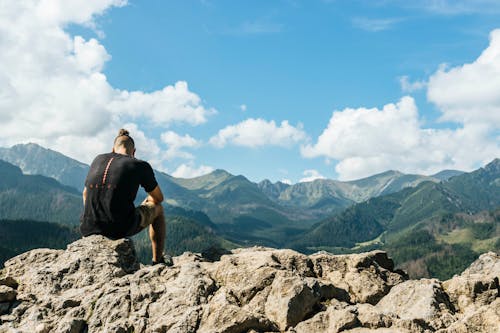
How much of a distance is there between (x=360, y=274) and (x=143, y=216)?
762 centimetres

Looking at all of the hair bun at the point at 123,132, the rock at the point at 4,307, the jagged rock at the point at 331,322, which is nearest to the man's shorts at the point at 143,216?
the hair bun at the point at 123,132

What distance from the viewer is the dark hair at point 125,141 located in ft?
45.6

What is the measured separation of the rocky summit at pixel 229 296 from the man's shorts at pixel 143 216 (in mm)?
788

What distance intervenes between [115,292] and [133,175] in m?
3.63

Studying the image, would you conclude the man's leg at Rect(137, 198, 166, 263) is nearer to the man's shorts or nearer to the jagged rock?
the man's shorts

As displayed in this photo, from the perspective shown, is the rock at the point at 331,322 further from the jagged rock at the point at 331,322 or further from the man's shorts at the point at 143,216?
the man's shorts at the point at 143,216

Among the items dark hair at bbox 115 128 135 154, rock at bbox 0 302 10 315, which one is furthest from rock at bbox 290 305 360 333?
dark hair at bbox 115 128 135 154

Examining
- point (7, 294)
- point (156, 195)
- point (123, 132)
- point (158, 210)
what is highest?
point (123, 132)

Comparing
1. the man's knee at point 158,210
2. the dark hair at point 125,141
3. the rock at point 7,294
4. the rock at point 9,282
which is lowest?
the rock at point 7,294

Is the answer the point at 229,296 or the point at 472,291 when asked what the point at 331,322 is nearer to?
the point at 229,296

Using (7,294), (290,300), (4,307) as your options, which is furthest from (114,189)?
(290,300)

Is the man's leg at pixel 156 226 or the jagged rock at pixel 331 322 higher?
the man's leg at pixel 156 226

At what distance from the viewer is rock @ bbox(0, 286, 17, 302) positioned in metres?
10.9

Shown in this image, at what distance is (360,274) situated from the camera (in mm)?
13516
